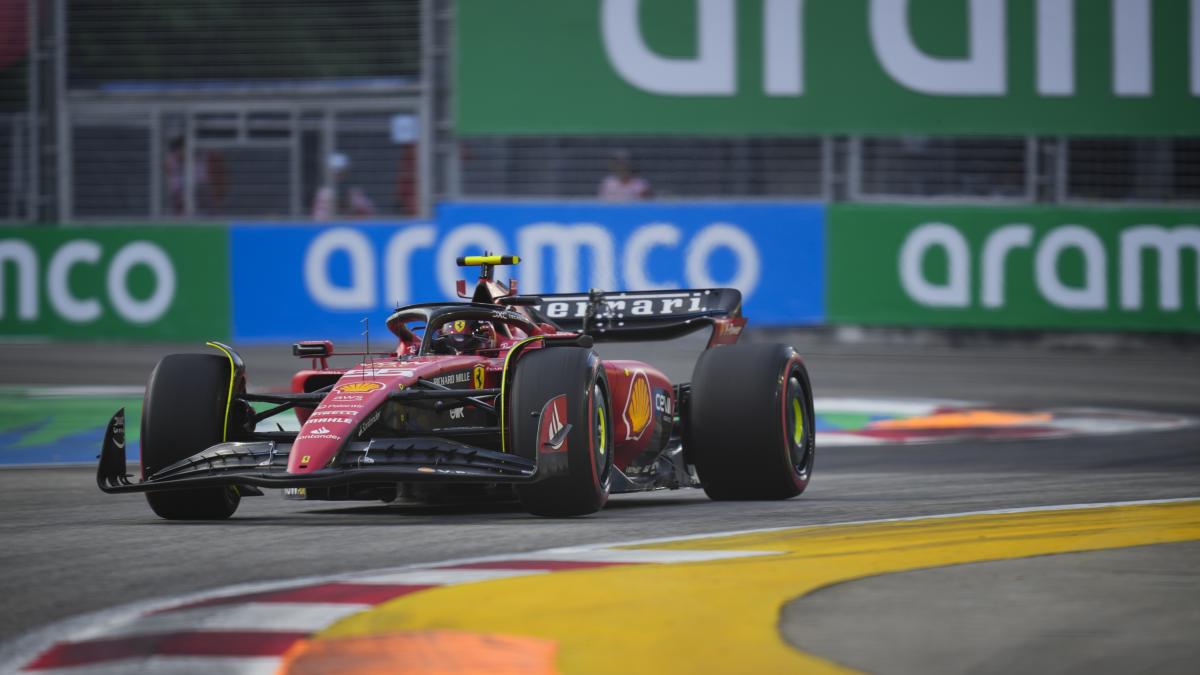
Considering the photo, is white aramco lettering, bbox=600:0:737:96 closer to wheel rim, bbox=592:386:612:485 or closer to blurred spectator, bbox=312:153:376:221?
blurred spectator, bbox=312:153:376:221

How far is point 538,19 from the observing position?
20297 millimetres

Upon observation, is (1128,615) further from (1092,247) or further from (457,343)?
(1092,247)

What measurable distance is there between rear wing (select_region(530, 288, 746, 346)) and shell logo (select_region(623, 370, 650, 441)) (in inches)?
42.2

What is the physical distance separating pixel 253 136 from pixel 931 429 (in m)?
9.67

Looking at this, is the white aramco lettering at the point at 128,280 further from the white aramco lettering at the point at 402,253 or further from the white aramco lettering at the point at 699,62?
the white aramco lettering at the point at 699,62

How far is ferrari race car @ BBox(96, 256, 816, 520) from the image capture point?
7.86m

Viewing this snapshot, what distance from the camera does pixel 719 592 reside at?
591cm

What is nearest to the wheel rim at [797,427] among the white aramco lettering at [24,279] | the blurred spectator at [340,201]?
the blurred spectator at [340,201]

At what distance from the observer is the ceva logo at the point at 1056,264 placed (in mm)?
19172

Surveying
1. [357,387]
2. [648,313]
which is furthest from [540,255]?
[357,387]

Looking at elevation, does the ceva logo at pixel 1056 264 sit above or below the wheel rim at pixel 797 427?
above

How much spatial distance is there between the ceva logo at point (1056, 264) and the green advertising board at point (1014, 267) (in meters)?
0.01

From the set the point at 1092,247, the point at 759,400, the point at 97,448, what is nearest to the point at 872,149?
the point at 1092,247

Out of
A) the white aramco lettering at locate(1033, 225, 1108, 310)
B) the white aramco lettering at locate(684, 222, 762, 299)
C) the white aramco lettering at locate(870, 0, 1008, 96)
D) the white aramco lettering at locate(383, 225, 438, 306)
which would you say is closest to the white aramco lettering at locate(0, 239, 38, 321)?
the white aramco lettering at locate(383, 225, 438, 306)
